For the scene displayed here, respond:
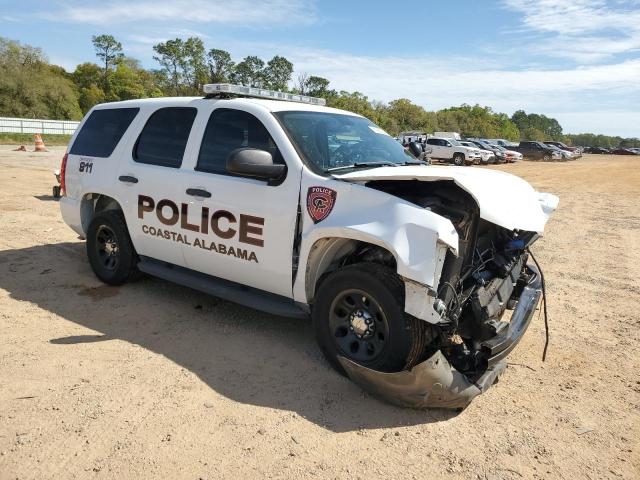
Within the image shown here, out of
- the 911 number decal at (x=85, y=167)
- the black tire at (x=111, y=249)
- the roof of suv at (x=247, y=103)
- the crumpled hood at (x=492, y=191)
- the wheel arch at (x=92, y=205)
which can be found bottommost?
the black tire at (x=111, y=249)

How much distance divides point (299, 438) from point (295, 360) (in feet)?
3.26

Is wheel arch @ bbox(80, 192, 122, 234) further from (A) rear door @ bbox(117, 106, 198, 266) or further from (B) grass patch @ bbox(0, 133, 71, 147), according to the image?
(B) grass patch @ bbox(0, 133, 71, 147)

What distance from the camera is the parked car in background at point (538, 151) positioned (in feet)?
152

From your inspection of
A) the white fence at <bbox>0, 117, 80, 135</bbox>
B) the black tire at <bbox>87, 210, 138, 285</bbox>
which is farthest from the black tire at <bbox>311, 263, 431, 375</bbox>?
the white fence at <bbox>0, 117, 80, 135</bbox>

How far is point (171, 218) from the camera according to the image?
4586 millimetres

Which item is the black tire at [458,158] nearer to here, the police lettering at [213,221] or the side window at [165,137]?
the side window at [165,137]

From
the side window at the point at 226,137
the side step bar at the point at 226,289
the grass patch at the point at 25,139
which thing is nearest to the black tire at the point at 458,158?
the grass patch at the point at 25,139

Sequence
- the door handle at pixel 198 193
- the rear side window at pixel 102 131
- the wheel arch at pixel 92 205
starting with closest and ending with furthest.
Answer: the door handle at pixel 198 193 → the rear side window at pixel 102 131 → the wheel arch at pixel 92 205

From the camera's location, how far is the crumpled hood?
3.15m

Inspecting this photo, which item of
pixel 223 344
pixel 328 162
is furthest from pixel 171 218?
pixel 328 162

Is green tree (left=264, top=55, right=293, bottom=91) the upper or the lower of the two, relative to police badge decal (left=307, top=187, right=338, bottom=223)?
upper

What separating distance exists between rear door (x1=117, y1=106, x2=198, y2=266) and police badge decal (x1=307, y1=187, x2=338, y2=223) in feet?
4.39

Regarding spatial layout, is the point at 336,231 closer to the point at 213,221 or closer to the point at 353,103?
the point at 213,221

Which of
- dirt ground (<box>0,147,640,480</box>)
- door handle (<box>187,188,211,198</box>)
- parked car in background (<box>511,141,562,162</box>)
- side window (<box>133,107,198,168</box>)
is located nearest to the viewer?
dirt ground (<box>0,147,640,480</box>)
